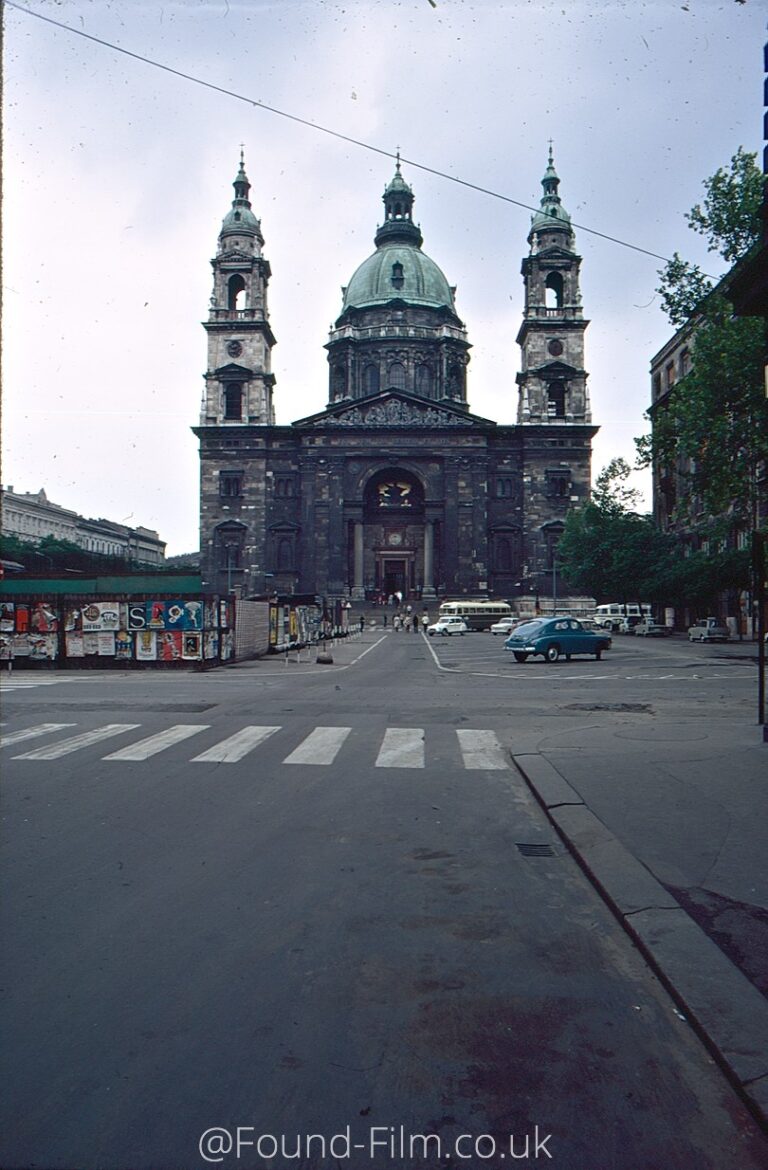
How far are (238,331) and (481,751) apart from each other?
74.3 metres

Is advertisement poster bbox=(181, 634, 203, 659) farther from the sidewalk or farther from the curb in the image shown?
the curb

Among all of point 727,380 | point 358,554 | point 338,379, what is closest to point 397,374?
point 338,379

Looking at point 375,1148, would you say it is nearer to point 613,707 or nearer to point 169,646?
point 613,707

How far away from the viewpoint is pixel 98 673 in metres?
25.1

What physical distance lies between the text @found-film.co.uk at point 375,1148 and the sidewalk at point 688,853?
854mm

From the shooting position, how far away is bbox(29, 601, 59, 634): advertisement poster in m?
26.9

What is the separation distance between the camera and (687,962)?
13.8 feet

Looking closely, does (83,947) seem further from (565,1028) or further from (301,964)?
(565,1028)

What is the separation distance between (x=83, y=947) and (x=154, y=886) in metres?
0.97

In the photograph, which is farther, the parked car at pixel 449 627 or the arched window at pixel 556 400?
the arched window at pixel 556 400

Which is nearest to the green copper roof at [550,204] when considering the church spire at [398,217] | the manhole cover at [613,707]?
the church spire at [398,217]

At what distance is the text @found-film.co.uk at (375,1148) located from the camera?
279cm

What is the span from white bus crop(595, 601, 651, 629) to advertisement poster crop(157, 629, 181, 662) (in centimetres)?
4233

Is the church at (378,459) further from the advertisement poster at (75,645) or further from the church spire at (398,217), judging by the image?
the advertisement poster at (75,645)
